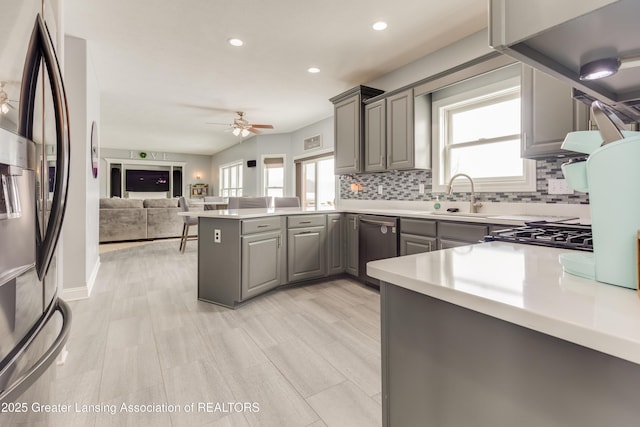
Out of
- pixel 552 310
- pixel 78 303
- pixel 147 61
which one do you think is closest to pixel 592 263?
pixel 552 310

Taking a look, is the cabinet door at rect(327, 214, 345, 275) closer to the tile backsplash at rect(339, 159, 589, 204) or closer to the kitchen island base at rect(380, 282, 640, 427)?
the tile backsplash at rect(339, 159, 589, 204)

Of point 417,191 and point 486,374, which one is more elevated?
point 417,191

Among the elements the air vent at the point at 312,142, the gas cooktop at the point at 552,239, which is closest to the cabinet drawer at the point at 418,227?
the gas cooktop at the point at 552,239

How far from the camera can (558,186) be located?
238 cm

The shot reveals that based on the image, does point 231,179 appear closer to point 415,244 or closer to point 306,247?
point 306,247

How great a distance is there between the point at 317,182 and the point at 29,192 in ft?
20.2

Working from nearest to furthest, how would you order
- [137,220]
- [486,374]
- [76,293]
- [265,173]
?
[486,374] → [76,293] → [137,220] → [265,173]

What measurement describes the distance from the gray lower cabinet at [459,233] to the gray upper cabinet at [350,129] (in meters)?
1.60

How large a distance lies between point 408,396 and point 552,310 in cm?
50

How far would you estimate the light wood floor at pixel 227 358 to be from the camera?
1487 mm

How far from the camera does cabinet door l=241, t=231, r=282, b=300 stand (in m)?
2.85

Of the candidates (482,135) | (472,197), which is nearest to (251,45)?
(482,135)

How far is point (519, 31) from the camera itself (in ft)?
1.88

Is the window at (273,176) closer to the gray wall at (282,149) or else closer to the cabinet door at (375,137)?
the gray wall at (282,149)
